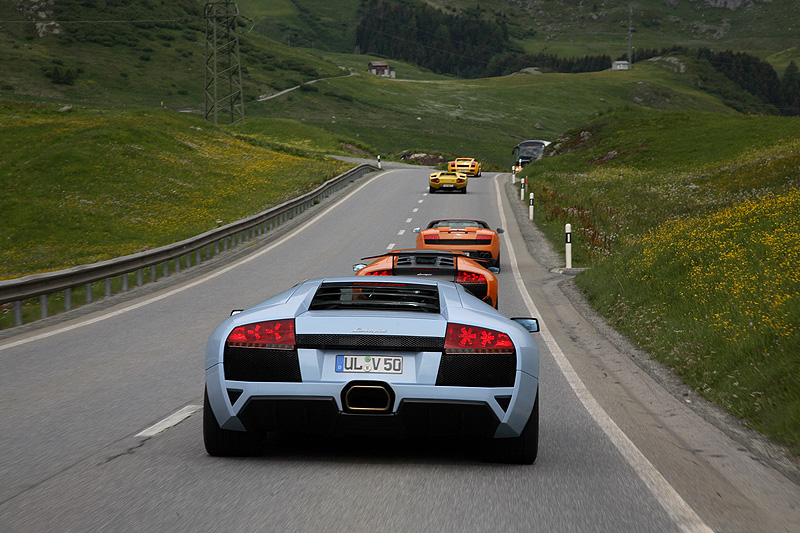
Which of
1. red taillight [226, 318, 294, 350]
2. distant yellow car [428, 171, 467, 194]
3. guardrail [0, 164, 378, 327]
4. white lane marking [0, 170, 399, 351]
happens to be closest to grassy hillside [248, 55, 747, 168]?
distant yellow car [428, 171, 467, 194]

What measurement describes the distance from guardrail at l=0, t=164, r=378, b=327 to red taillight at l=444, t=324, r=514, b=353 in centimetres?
991

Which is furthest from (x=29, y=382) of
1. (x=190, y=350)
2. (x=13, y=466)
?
(x=13, y=466)

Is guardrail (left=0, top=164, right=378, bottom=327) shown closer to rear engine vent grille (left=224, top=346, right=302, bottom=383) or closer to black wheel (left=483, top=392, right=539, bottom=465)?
rear engine vent grille (left=224, top=346, right=302, bottom=383)

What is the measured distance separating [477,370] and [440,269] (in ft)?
20.7

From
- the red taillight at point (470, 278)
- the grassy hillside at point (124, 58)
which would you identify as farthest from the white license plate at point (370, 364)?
the grassy hillside at point (124, 58)

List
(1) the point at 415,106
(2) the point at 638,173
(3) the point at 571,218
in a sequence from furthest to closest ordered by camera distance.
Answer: (1) the point at 415,106, (2) the point at 638,173, (3) the point at 571,218

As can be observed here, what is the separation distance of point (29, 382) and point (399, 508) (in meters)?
5.49

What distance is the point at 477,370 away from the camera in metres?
5.36

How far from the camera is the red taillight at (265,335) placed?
17.8 ft

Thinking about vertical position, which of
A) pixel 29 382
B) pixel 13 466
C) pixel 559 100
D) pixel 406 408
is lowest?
pixel 559 100

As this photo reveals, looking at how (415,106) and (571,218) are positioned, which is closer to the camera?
(571,218)

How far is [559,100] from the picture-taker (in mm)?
188875

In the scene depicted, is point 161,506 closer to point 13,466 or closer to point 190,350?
point 13,466

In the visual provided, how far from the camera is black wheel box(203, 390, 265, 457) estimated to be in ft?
18.8
